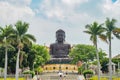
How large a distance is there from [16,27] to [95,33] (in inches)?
488

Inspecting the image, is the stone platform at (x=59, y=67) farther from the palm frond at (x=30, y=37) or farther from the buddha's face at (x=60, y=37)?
the palm frond at (x=30, y=37)

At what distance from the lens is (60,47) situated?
121 m

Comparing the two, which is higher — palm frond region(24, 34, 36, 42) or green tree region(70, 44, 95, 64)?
palm frond region(24, 34, 36, 42)

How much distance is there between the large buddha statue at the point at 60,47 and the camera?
121 metres

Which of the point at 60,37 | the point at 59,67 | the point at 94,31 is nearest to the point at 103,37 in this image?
the point at 94,31

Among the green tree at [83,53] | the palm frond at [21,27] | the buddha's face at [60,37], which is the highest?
the buddha's face at [60,37]

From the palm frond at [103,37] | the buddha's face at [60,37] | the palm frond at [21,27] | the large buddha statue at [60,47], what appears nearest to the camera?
the palm frond at [21,27]

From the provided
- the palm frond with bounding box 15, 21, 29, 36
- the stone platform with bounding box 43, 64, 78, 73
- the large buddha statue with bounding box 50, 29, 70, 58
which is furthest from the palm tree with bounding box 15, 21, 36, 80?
the large buddha statue with bounding box 50, 29, 70, 58

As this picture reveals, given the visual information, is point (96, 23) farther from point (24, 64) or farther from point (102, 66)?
point (102, 66)

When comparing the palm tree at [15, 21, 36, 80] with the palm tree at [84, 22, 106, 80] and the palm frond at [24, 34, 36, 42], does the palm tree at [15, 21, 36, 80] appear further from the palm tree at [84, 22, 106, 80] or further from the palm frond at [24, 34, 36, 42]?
the palm tree at [84, 22, 106, 80]

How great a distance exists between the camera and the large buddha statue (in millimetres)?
121312

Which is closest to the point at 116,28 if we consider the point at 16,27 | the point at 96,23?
the point at 96,23

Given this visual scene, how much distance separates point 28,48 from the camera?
7031 cm

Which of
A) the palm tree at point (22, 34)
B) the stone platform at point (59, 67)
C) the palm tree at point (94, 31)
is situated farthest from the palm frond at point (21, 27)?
the stone platform at point (59, 67)
